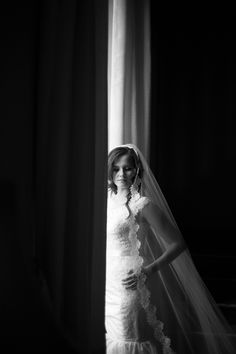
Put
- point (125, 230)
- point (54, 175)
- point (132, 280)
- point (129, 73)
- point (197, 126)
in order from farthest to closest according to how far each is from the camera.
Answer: point (197, 126) → point (129, 73) → point (125, 230) → point (132, 280) → point (54, 175)

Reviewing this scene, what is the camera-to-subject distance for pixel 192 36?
502cm

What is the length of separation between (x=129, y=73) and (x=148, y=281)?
5.06 ft

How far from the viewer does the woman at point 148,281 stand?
6.02 feet

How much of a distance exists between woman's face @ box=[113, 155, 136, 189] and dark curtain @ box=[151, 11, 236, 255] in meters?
2.85

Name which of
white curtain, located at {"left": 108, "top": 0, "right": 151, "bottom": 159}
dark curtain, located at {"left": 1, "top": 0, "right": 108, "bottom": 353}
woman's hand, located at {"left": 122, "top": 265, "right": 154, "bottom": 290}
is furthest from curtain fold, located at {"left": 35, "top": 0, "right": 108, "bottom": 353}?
white curtain, located at {"left": 108, "top": 0, "right": 151, "bottom": 159}

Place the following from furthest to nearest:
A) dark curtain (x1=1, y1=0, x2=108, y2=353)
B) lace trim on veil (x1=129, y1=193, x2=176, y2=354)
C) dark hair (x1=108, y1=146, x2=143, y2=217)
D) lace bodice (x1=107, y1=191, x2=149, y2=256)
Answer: dark hair (x1=108, y1=146, x2=143, y2=217)
lace bodice (x1=107, y1=191, x2=149, y2=256)
lace trim on veil (x1=129, y1=193, x2=176, y2=354)
dark curtain (x1=1, y1=0, x2=108, y2=353)

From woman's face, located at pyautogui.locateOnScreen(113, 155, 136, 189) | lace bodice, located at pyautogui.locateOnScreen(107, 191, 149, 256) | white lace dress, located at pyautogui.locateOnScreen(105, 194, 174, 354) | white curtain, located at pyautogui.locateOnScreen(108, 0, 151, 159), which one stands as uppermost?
white curtain, located at pyautogui.locateOnScreen(108, 0, 151, 159)

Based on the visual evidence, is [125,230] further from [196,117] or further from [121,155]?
[196,117]

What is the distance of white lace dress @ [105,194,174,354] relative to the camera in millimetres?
1812

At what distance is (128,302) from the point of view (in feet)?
6.08

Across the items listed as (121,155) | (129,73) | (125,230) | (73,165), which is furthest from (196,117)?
Result: (73,165)

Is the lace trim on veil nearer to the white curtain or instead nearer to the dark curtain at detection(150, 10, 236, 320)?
the white curtain

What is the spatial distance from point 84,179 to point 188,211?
12.5ft

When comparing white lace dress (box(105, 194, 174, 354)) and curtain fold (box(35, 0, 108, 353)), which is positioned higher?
curtain fold (box(35, 0, 108, 353))
